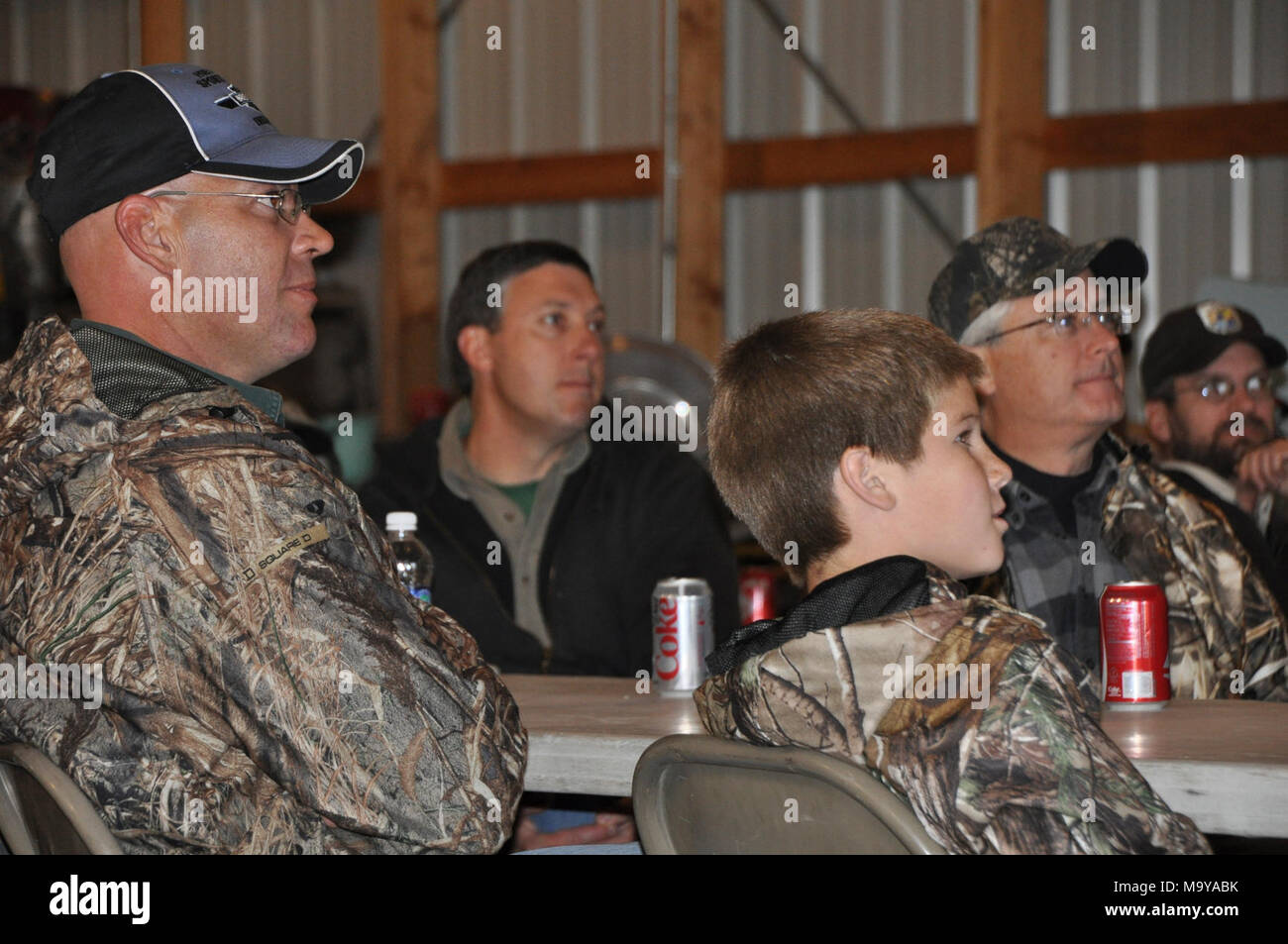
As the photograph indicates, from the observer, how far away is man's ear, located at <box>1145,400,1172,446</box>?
4770 millimetres

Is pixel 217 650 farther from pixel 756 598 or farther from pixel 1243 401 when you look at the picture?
pixel 1243 401

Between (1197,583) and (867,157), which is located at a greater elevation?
(867,157)

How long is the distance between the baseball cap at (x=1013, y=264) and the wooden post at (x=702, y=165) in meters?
6.28

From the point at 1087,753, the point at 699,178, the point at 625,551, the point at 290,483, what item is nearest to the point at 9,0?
the point at 699,178

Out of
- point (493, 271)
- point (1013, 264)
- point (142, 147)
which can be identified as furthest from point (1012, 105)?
point (142, 147)

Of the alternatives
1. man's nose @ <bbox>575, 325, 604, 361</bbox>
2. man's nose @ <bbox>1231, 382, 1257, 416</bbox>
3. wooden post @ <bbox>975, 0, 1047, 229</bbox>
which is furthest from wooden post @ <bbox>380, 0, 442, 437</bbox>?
man's nose @ <bbox>1231, 382, 1257, 416</bbox>

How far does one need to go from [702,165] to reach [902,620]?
27.3 ft

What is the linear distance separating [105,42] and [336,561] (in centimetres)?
1118

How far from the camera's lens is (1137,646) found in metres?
2.45

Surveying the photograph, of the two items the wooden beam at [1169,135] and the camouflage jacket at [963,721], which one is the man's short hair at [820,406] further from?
the wooden beam at [1169,135]

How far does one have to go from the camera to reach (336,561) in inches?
73.5

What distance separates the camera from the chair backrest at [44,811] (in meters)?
1.67
